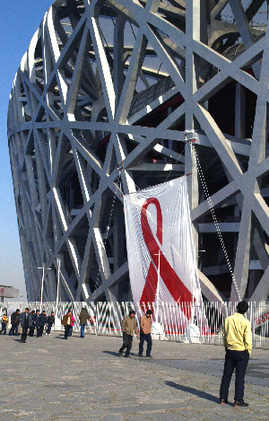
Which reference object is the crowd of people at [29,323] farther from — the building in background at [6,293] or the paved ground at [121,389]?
the building in background at [6,293]

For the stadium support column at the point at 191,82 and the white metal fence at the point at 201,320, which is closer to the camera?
the white metal fence at the point at 201,320

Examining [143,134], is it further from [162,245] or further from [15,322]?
[15,322]

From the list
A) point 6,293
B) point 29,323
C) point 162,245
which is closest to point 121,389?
point 29,323

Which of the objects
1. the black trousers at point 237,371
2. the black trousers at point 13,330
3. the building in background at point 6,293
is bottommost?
the black trousers at point 13,330

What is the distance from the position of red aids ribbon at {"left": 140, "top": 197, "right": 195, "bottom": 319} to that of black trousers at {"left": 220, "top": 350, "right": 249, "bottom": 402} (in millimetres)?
16032

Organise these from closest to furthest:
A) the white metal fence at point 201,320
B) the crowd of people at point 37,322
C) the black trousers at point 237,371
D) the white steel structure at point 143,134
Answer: the black trousers at point 237,371 → the white metal fence at point 201,320 → the crowd of people at point 37,322 → the white steel structure at point 143,134

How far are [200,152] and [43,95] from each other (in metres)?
20.4

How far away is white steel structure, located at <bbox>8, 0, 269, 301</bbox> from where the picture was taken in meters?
23.6

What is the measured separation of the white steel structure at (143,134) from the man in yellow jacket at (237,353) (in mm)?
13928

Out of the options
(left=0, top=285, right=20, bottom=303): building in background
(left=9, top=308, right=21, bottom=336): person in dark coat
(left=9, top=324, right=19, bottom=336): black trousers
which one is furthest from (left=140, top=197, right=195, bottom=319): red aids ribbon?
(left=0, top=285, right=20, bottom=303): building in background

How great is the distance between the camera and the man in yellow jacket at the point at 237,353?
7621mm

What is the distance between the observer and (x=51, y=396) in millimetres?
8109

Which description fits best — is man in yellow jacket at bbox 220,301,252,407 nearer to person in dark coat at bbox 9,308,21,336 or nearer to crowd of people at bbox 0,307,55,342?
crowd of people at bbox 0,307,55,342

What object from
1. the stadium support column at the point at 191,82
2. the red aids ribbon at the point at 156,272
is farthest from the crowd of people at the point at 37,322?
the stadium support column at the point at 191,82
